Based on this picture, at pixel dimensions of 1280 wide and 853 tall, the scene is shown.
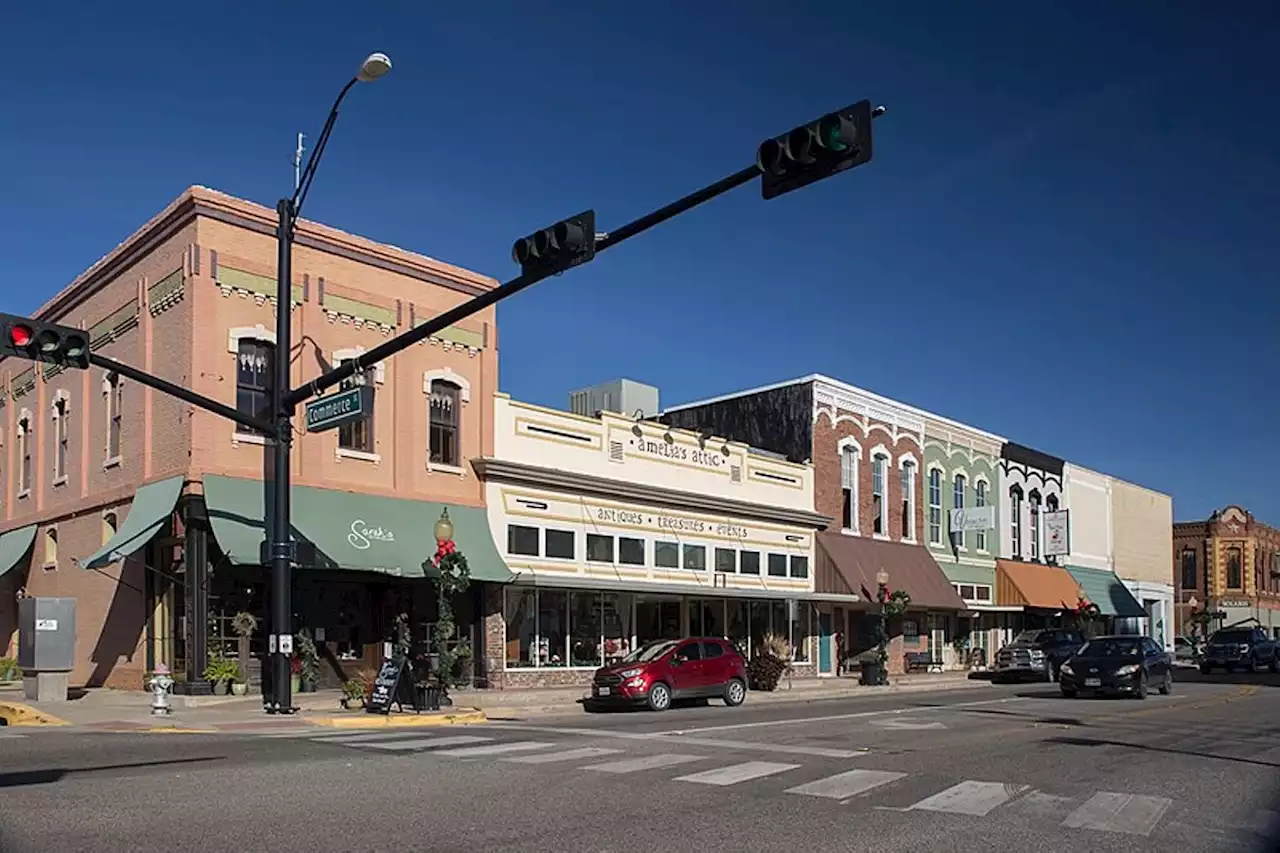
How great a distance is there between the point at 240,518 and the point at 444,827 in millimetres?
15526

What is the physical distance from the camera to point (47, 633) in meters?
24.4

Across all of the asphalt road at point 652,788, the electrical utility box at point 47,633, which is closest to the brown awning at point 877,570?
the asphalt road at point 652,788

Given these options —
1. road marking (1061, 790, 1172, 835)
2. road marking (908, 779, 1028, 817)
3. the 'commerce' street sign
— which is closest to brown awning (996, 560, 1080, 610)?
the 'commerce' street sign

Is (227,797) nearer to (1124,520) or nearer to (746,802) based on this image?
(746,802)

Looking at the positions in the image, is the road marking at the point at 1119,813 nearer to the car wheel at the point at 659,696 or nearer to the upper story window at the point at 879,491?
the car wheel at the point at 659,696

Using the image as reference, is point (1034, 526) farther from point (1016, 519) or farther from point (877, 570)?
point (877, 570)

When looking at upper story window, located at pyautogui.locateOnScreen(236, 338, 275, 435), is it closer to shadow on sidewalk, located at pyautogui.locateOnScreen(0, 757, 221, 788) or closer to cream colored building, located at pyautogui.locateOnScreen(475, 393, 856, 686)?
cream colored building, located at pyautogui.locateOnScreen(475, 393, 856, 686)

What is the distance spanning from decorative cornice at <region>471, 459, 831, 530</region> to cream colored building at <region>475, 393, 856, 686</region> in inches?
1.7

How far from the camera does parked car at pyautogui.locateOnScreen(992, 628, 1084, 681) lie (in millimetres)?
41250

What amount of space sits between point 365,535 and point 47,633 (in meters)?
6.25

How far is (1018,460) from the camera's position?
175 ft

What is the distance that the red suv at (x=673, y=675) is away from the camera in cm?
2541

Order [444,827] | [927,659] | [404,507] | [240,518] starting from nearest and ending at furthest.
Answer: [444,827] < [240,518] < [404,507] < [927,659]

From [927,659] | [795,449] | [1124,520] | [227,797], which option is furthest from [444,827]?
[1124,520]
